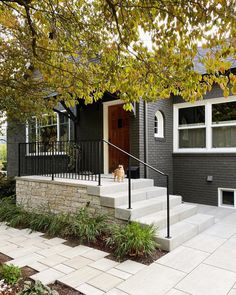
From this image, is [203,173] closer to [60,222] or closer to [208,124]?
[208,124]

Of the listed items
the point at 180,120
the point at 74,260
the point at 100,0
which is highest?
the point at 100,0

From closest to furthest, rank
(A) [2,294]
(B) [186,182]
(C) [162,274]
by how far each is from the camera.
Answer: (A) [2,294], (C) [162,274], (B) [186,182]

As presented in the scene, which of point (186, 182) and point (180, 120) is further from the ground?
point (180, 120)

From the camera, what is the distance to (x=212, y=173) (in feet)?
22.7

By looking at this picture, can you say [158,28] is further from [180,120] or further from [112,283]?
[180,120]

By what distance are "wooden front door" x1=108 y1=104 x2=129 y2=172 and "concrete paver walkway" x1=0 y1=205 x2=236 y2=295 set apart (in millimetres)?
3475

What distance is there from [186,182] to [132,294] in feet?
16.7

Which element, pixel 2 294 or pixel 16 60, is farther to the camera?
pixel 16 60

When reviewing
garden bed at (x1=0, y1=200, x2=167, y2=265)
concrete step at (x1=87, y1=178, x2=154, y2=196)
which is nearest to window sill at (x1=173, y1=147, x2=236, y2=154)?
concrete step at (x1=87, y1=178, x2=154, y2=196)

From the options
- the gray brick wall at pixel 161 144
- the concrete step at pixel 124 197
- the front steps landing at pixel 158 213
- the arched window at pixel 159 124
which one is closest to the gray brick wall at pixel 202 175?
the gray brick wall at pixel 161 144

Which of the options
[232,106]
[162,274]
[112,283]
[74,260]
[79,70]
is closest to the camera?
[112,283]

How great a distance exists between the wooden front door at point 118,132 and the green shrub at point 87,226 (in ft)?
9.41

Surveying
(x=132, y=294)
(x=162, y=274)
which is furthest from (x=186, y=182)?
(x=132, y=294)

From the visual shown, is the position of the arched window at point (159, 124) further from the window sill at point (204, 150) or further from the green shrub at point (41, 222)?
the green shrub at point (41, 222)
